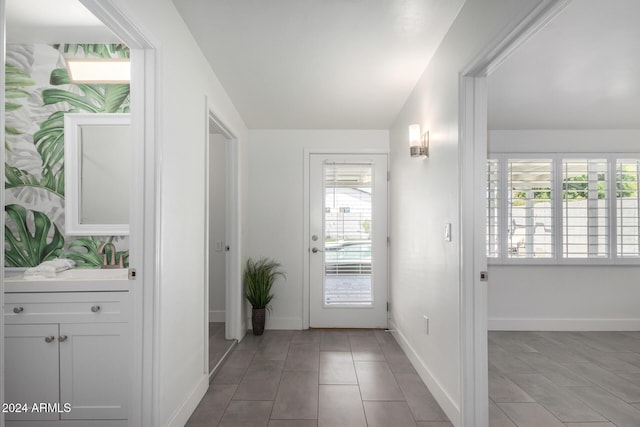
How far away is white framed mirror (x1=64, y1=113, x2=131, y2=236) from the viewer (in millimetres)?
2568

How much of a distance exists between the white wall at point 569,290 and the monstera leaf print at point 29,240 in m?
4.29

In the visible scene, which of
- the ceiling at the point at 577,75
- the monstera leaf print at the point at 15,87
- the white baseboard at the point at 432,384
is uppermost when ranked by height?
the ceiling at the point at 577,75

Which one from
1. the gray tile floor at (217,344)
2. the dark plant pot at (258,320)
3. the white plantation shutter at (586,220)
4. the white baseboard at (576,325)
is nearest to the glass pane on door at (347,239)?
the dark plant pot at (258,320)

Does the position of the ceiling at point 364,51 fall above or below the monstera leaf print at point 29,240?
above

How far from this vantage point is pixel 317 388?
275 centimetres

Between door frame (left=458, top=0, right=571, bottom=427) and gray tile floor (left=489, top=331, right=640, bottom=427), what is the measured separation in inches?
16.9

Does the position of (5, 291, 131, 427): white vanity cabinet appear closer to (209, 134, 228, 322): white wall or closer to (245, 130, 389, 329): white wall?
(245, 130, 389, 329): white wall

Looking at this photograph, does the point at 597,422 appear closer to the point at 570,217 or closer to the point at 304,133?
the point at 570,217

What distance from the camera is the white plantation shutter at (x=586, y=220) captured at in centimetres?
430

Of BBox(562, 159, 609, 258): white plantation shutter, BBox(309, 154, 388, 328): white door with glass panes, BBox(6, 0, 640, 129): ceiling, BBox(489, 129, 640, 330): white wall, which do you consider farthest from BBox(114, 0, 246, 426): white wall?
BBox(562, 159, 609, 258): white plantation shutter

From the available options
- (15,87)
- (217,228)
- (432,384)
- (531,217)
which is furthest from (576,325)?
(15,87)

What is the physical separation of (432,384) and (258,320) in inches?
82.6

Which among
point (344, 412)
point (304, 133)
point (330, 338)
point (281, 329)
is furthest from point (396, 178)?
point (344, 412)

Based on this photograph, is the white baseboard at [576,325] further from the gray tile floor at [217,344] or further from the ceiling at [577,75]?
the gray tile floor at [217,344]
